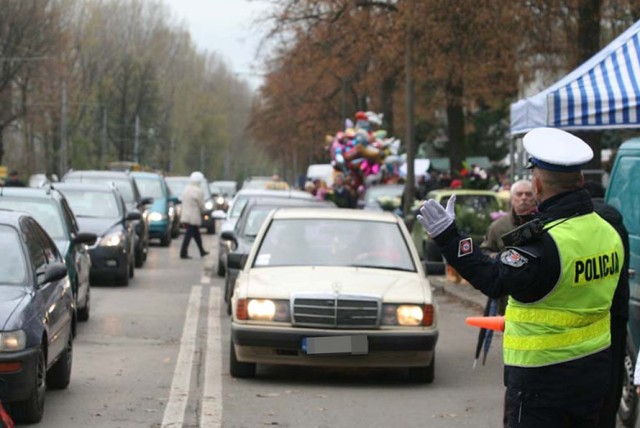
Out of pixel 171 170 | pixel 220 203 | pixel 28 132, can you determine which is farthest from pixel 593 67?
pixel 171 170

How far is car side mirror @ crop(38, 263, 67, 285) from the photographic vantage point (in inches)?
383

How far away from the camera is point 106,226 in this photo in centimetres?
2114

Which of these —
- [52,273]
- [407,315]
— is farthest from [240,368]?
[52,273]

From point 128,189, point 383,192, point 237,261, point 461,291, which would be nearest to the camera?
point 237,261

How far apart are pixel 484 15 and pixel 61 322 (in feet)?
46.1

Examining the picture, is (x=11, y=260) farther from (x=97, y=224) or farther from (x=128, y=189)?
(x=128, y=189)

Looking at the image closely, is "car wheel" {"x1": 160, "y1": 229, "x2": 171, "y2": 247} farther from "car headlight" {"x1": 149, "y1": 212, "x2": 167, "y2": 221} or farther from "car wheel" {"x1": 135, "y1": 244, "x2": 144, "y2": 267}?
"car wheel" {"x1": 135, "y1": 244, "x2": 144, "y2": 267}

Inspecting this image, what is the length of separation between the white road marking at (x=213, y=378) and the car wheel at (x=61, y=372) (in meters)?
1.06

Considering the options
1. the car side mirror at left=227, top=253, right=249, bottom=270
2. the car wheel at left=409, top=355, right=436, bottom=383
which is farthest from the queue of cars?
the car wheel at left=409, top=355, right=436, bottom=383

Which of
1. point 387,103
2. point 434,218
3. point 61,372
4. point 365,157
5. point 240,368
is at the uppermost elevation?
point 387,103

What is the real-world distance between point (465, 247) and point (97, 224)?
16741 mm

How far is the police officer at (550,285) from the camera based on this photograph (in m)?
4.96

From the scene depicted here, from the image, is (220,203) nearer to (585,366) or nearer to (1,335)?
(1,335)

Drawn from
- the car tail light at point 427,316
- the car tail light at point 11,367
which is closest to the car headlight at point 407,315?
the car tail light at point 427,316
